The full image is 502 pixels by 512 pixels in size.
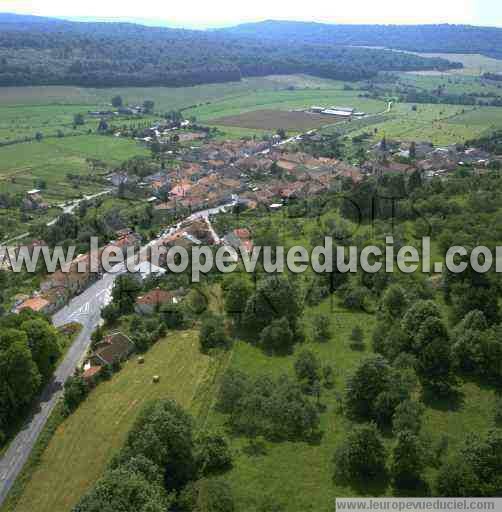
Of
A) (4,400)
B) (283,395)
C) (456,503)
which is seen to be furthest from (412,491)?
(4,400)

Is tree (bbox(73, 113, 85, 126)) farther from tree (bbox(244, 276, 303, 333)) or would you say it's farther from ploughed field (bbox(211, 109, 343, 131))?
tree (bbox(244, 276, 303, 333))

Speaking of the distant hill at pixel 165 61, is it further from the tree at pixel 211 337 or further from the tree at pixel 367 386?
the tree at pixel 367 386

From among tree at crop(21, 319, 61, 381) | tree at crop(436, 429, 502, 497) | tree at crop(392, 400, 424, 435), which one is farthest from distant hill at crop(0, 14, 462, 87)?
tree at crop(436, 429, 502, 497)

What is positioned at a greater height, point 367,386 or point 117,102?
point 117,102

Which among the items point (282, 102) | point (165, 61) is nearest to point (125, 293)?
point (282, 102)

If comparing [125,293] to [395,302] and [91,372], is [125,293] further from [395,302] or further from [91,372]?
[395,302]

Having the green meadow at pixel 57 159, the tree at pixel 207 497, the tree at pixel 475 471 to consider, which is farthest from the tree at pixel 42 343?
the green meadow at pixel 57 159
